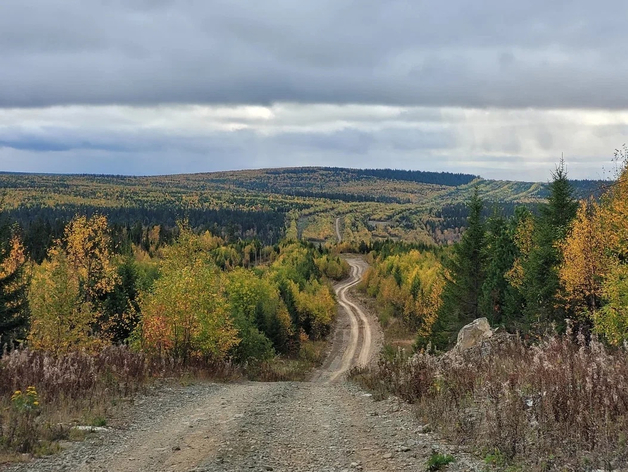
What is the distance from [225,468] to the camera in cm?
849

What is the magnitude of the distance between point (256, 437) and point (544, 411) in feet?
19.3

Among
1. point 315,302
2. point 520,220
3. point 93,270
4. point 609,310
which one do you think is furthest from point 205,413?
point 315,302

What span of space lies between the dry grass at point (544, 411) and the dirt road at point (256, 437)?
2.23 ft

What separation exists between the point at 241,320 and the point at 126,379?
22876 mm

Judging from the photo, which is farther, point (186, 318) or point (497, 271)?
point (497, 271)

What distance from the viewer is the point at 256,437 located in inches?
414


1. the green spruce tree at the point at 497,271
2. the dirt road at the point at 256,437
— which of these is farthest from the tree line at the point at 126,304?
the green spruce tree at the point at 497,271

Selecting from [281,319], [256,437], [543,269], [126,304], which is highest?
[543,269]

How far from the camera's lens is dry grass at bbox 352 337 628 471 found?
6.95m

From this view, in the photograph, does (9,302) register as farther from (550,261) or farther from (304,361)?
(550,261)

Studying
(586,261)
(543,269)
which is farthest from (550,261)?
(586,261)

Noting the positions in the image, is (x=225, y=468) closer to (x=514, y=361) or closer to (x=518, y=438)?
(x=518, y=438)

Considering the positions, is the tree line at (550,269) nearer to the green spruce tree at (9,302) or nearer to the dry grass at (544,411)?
the dry grass at (544,411)

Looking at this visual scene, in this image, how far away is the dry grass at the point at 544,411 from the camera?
22.8 ft
